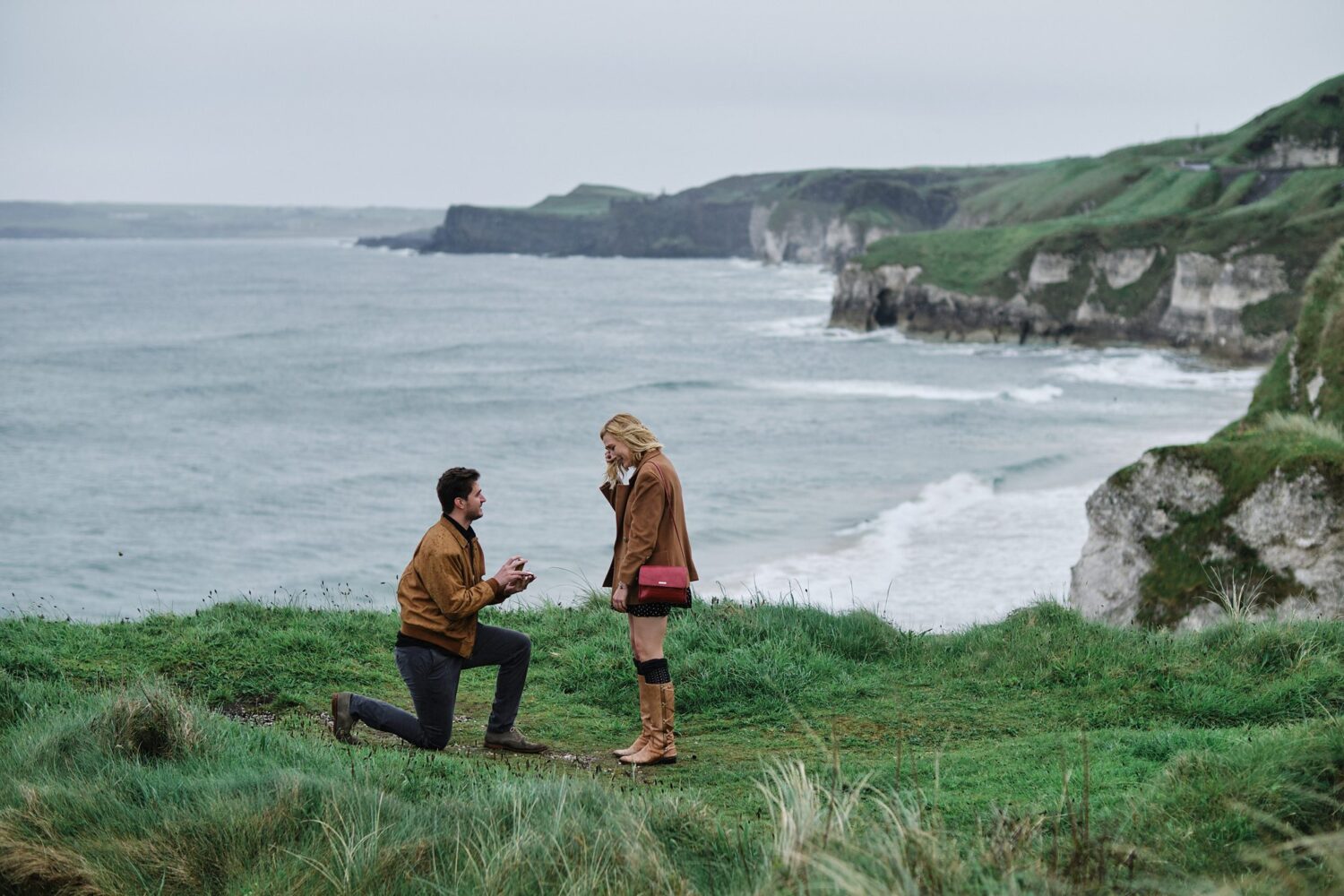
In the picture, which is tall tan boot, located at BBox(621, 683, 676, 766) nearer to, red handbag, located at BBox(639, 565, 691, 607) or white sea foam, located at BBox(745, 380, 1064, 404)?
red handbag, located at BBox(639, 565, 691, 607)

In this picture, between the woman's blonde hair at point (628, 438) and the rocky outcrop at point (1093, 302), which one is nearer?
the woman's blonde hair at point (628, 438)

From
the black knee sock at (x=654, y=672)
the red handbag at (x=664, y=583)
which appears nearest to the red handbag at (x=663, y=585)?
the red handbag at (x=664, y=583)

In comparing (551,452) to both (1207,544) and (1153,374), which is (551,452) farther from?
(1153,374)

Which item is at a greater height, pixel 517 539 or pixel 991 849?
pixel 991 849

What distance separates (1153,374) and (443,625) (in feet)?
215

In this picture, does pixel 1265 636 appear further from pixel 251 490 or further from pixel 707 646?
pixel 251 490

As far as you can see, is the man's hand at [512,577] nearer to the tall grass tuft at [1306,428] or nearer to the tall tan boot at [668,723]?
the tall tan boot at [668,723]

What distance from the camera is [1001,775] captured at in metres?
6.66

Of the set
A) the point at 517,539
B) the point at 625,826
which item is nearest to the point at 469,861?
the point at 625,826

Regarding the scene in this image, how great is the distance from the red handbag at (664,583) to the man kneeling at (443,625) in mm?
742

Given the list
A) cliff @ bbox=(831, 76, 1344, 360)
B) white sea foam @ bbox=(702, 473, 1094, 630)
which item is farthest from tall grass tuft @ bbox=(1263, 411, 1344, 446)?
cliff @ bbox=(831, 76, 1344, 360)

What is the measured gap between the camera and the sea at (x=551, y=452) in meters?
26.4

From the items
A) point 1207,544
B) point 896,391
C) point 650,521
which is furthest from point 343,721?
point 896,391

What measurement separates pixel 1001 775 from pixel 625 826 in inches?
102
